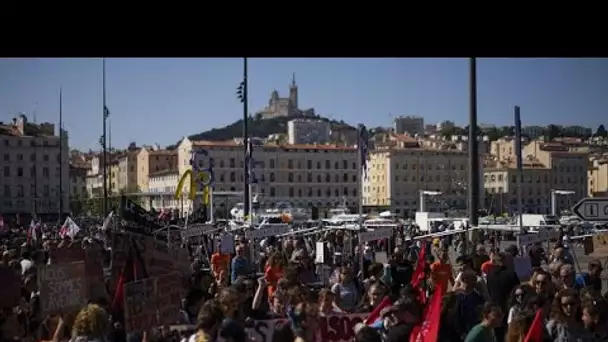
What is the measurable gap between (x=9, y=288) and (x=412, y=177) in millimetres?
144297

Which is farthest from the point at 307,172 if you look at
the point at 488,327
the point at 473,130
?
the point at 488,327

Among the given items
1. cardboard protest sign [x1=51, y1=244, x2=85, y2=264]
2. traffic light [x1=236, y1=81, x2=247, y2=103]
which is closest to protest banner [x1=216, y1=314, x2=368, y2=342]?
cardboard protest sign [x1=51, y1=244, x2=85, y2=264]

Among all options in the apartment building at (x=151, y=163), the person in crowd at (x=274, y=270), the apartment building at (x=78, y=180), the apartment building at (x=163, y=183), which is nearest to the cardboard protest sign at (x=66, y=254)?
the person in crowd at (x=274, y=270)

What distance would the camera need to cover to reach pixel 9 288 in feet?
26.8

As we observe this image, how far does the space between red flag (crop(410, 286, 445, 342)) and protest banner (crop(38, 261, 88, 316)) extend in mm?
2637

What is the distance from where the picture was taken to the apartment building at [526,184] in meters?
147

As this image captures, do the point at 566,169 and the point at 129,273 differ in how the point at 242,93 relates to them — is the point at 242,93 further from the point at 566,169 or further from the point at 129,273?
the point at 566,169

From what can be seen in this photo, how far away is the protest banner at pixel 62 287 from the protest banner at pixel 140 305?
2.55 feet

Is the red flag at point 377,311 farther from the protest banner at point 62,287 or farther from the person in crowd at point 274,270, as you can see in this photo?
the person in crowd at point 274,270

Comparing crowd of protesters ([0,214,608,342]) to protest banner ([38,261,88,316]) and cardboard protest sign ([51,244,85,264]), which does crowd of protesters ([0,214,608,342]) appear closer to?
protest banner ([38,261,88,316])

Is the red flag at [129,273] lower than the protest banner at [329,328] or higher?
higher

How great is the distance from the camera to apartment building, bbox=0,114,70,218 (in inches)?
4646
